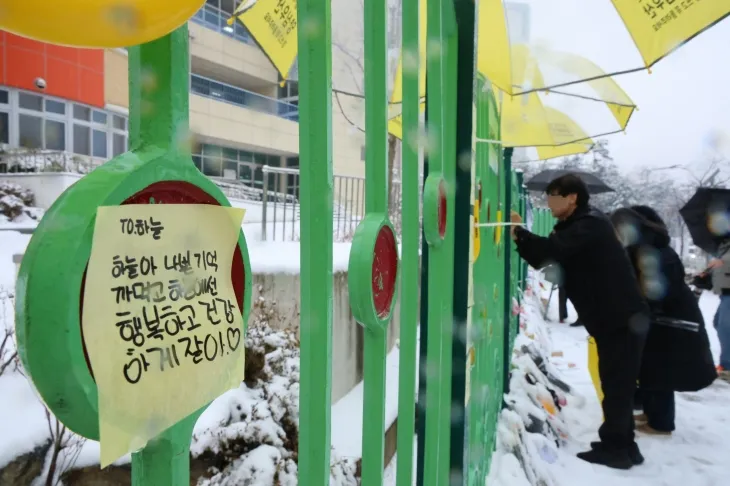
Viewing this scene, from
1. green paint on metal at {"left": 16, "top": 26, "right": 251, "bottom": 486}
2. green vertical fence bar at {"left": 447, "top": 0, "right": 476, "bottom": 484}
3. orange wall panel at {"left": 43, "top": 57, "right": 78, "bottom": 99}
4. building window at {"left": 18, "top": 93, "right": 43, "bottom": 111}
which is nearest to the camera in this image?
green paint on metal at {"left": 16, "top": 26, "right": 251, "bottom": 486}

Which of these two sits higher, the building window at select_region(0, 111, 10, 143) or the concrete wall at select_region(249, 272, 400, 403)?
the building window at select_region(0, 111, 10, 143)

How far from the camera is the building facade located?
14328 millimetres

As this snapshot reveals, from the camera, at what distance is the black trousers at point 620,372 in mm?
3223

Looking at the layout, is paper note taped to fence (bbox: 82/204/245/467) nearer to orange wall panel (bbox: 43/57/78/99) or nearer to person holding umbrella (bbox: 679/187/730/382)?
person holding umbrella (bbox: 679/187/730/382)

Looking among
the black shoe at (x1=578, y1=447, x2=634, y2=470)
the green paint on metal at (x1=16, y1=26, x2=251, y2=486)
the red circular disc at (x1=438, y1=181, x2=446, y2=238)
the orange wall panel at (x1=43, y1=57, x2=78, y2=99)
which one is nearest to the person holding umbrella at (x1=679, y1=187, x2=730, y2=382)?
the black shoe at (x1=578, y1=447, x2=634, y2=470)

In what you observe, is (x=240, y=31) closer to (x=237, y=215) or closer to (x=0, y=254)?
(x=0, y=254)

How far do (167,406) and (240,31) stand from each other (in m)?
22.5

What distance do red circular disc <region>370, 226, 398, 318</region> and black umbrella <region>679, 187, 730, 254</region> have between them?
514cm

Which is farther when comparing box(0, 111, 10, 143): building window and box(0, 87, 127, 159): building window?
box(0, 87, 127, 159): building window

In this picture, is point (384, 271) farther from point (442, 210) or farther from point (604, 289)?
point (604, 289)

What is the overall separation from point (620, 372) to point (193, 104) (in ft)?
52.2

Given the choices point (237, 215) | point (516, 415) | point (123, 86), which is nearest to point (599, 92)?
point (516, 415)

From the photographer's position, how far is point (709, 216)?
16.7ft

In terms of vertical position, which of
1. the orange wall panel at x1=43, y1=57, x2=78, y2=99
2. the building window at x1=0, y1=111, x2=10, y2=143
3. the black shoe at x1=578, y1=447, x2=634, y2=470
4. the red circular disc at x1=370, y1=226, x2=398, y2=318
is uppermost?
the orange wall panel at x1=43, y1=57, x2=78, y2=99
